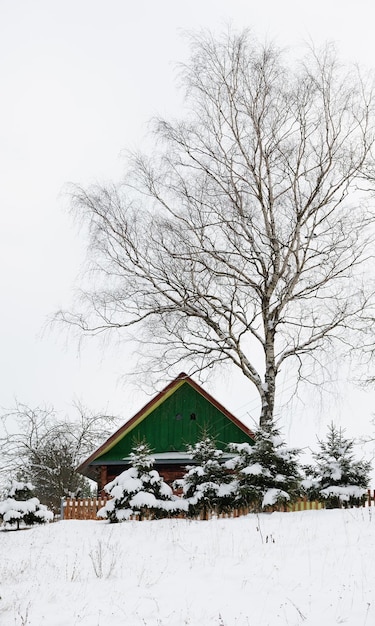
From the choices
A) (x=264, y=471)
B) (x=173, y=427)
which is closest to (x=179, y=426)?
(x=173, y=427)

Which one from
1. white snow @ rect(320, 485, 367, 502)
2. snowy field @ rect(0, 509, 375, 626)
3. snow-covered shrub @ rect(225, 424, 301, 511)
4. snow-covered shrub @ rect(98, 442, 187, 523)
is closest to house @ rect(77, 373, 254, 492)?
snow-covered shrub @ rect(98, 442, 187, 523)

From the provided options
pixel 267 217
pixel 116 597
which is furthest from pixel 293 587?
pixel 267 217

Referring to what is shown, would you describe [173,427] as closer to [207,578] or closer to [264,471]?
[264,471]

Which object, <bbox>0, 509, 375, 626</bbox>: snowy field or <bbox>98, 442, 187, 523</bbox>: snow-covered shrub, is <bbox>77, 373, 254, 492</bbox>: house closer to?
<bbox>98, 442, 187, 523</bbox>: snow-covered shrub

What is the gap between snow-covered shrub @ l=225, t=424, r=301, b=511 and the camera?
14.9 metres

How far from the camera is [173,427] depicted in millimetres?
22125

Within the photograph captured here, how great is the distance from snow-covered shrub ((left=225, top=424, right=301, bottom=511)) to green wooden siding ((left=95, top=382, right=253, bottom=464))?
6.27 meters

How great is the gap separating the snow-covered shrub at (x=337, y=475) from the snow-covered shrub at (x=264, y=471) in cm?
136

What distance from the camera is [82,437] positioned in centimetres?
3603

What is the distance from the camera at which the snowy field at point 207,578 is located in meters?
6.67

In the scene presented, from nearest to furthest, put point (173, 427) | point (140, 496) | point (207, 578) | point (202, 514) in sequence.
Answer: point (207, 578) → point (202, 514) → point (140, 496) → point (173, 427)

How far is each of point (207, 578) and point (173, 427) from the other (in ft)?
46.2

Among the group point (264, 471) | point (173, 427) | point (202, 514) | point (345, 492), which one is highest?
point (173, 427)

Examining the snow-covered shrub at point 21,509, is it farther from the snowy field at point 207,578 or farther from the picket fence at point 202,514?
the snowy field at point 207,578
